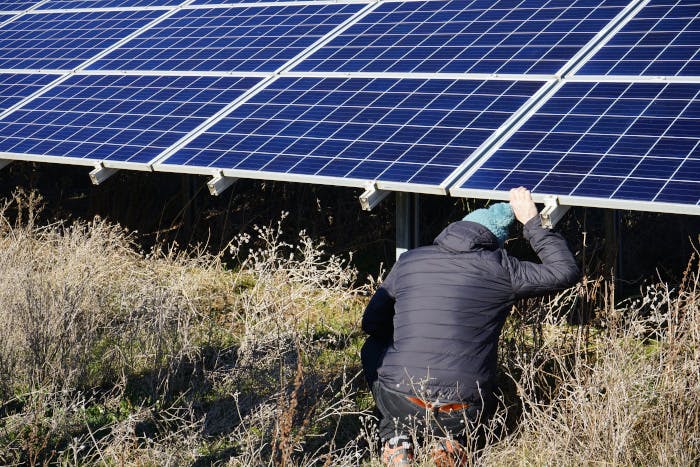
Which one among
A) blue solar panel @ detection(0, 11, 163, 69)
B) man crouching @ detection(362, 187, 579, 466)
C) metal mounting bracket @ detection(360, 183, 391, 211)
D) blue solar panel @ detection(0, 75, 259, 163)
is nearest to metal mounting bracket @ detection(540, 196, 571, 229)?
man crouching @ detection(362, 187, 579, 466)

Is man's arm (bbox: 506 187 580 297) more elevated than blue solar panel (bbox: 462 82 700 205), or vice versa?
blue solar panel (bbox: 462 82 700 205)

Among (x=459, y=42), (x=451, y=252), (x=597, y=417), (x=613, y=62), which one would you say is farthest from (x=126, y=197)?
A: (x=597, y=417)

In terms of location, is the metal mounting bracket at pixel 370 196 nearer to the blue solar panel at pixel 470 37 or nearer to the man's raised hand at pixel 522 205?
the man's raised hand at pixel 522 205

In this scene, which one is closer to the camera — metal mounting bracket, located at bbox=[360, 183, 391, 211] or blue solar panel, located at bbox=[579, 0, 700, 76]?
metal mounting bracket, located at bbox=[360, 183, 391, 211]

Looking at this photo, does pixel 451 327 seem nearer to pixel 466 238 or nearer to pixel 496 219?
pixel 466 238

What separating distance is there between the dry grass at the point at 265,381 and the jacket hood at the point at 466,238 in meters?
0.91

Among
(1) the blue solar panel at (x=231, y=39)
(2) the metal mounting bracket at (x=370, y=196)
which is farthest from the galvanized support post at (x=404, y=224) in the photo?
(1) the blue solar panel at (x=231, y=39)

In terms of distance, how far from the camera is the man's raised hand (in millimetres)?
6566

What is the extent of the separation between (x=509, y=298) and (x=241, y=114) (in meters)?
4.65

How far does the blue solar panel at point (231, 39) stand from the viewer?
11211 millimetres

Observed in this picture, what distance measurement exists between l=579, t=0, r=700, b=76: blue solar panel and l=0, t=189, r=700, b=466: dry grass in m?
2.16

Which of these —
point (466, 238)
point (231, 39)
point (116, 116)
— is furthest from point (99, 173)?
point (466, 238)

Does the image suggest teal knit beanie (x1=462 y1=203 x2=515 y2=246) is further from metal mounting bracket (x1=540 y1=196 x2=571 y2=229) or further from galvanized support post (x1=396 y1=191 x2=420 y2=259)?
galvanized support post (x1=396 y1=191 x2=420 y2=259)

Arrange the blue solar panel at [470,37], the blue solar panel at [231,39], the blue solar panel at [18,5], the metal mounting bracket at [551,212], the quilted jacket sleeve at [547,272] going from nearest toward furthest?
the quilted jacket sleeve at [547,272] → the metal mounting bracket at [551,212] → the blue solar panel at [470,37] → the blue solar panel at [231,39] → the blue solar panel at [18,5]
